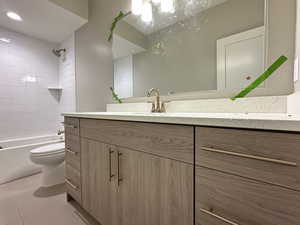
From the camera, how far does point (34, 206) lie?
1.34m

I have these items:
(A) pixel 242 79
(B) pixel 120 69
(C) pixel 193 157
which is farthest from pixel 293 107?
(B) pixel 120 69

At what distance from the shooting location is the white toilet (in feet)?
5.00

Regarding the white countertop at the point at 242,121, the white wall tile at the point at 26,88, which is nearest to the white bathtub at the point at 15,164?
the white wall tile at the point at 26,88

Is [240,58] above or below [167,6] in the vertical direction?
below

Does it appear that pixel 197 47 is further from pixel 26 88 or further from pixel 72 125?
pixel 26 88

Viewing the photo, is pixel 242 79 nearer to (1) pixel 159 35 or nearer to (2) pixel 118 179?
(1) pixel 159 35

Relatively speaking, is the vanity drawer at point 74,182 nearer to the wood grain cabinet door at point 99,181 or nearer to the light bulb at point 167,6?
the wood grain cabinet door at point 99,181

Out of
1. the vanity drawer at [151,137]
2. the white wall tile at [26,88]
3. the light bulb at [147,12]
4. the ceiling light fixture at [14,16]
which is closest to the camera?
the vanity drawer at [151,137]

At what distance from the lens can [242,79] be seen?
958 millimetres

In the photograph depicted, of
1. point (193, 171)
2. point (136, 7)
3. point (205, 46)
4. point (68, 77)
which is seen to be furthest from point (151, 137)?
point (68, 77)

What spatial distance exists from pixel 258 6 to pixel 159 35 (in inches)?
30.6

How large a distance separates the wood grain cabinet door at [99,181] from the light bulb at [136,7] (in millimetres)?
1424

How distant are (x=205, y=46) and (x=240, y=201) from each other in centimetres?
105

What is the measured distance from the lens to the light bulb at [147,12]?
1467 millimetres
